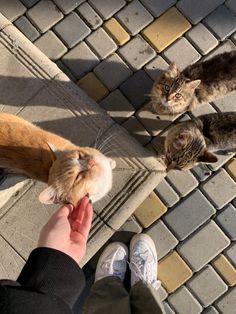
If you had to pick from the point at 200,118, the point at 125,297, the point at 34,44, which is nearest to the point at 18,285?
the point at 125,297

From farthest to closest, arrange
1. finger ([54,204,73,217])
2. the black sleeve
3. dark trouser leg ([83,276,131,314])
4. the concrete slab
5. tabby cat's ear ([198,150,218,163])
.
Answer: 1. the concrete slab
2. tabby cat's ear ([198,150,218,163])
3. dark trouser leg ([83,276,131,314])
4. finger ([54,204,73,217])
5. the black sleeve

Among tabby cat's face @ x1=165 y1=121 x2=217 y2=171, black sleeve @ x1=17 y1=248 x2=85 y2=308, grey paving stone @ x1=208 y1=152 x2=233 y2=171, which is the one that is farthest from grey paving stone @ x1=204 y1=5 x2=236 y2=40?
black sleeve @ x1=17 y1=248 x2=85 y2=308

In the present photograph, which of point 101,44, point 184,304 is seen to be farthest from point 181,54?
point 184,304

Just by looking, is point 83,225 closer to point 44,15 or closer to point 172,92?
point 172,92

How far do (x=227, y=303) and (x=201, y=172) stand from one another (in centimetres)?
135

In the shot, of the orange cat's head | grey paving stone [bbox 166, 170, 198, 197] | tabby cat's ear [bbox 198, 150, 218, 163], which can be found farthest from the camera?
grey paving stone [bbox 166, 170, 198, 197]

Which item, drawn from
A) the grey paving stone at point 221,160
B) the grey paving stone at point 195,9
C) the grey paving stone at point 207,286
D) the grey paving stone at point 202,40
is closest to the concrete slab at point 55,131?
the grey paving stone at point 221,160

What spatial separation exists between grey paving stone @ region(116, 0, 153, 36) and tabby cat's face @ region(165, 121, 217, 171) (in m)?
1.23

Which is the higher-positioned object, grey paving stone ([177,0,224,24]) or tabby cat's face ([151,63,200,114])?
grey paving stone ([177,0,224,24])

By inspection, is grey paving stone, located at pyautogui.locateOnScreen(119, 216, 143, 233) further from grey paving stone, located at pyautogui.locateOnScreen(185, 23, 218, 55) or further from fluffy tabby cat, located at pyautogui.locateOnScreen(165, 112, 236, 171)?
grey paving stone, located at pyautogui.locateOnScreen(185, 23, 218, 55)

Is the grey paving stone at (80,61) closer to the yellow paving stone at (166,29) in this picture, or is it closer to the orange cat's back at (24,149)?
the yellow paving stone at (166,29)

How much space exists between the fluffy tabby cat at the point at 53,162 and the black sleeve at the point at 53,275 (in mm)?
680

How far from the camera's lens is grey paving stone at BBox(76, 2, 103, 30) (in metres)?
4.80

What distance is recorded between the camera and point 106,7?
4.83 m
